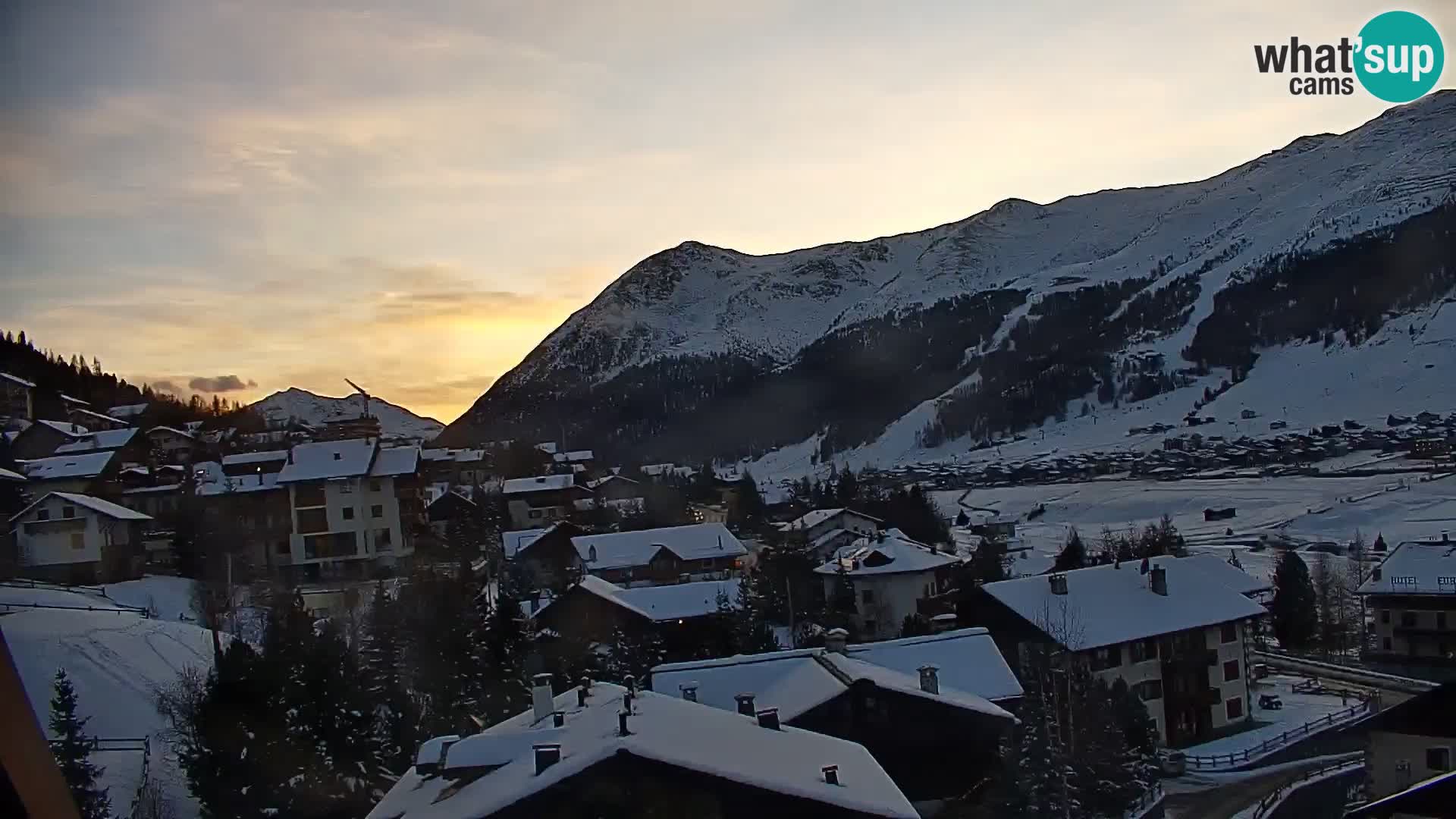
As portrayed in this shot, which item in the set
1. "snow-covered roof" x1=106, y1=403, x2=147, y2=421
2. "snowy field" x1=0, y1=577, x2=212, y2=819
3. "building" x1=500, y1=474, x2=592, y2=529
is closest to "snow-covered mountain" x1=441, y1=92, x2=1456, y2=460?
"building" x1=500, y1=474, x2=592, y2=529

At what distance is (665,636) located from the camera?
914cm

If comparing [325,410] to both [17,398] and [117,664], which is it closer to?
[117,664]

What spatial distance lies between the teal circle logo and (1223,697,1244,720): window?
596 centimetres

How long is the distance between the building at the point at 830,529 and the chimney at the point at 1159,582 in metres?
5.51

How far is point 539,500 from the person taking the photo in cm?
1823

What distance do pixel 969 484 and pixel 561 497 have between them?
13.0 meters

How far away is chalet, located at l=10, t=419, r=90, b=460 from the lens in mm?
4277

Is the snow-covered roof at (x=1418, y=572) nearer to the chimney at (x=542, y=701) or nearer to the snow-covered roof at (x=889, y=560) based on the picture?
the snow-covered roof at (x=889, y=560)

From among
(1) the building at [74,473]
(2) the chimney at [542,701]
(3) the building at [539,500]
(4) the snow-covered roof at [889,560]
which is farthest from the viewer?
(3) the building at [539,500]

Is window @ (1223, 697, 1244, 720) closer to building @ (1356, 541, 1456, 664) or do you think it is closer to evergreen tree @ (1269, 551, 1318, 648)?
building @ (1356, 541, 1456, 664)

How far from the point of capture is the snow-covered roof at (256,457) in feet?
27.0

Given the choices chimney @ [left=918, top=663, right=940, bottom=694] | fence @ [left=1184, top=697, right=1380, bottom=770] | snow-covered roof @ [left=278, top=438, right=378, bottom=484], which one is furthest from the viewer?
snow-covered roof @ [left=278, top=438, right=378, bottom=484]

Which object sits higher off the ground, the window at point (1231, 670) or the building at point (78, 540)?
the building at point (78, 540)

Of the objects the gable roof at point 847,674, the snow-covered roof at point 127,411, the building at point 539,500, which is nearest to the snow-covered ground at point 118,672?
the snow-covered roof at point 127,411
